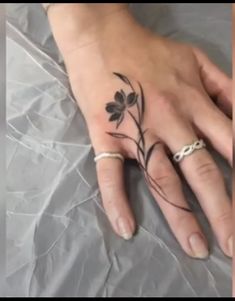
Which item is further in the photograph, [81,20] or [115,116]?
[81,20]

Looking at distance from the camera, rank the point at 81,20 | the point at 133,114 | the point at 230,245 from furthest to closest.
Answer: the point at 81,20 → the point at 133,114 → the point at 230,245

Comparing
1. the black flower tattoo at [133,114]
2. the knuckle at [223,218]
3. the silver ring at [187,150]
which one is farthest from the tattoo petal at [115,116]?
the knuckle at [223,218]

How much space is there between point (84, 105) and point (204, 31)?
0.88 feet

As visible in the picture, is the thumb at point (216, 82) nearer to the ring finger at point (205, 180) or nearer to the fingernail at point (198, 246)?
the ring finger at point (205, 180)

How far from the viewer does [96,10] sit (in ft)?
2.58

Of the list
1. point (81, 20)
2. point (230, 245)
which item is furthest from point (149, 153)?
point (81, 20)

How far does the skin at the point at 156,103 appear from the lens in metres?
0.59

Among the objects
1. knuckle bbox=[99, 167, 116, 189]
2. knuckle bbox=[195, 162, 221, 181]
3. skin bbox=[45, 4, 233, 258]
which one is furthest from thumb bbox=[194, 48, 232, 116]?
knuckle bbox=[99, 167, 116, 189]

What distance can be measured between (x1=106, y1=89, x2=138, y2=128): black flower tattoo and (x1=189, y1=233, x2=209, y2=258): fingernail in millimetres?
202

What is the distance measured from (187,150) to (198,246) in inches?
5.4

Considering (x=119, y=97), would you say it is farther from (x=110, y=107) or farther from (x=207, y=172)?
(x=207, y=172)

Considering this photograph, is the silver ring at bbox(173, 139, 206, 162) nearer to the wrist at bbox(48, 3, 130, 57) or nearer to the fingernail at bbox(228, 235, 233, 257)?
the fingernail at bbox(228, 235, 233, 257)

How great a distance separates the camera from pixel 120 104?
0.68 meters

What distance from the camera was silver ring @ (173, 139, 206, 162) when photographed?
630mm
